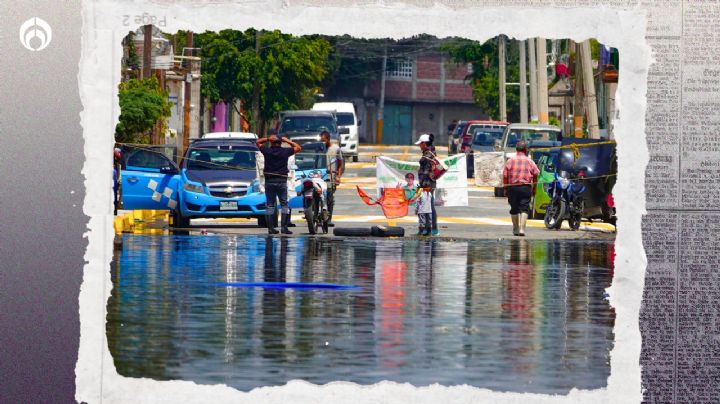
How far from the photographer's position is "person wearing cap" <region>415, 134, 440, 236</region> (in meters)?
25.0

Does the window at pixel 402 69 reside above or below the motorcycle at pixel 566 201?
above

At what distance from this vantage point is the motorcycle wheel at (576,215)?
27172 mm

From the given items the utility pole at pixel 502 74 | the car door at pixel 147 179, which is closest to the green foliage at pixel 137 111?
the car door at pixel 147 179

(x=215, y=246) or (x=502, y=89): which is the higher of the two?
(x=502, y=89)

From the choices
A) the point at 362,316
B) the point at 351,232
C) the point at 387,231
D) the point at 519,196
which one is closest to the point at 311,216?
the point at 351,232

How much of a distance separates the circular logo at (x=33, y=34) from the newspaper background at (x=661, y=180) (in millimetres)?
227

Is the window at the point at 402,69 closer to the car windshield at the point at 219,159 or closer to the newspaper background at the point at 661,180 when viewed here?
the car windshield at the point at 219,159

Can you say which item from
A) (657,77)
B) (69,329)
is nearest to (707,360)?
(657,77)

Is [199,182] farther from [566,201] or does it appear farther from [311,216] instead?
[566,201]

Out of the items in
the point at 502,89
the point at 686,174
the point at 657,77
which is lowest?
the point at 686,174

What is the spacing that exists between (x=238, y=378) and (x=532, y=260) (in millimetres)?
11238

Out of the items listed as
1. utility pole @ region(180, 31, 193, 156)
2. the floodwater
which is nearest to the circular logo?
the floodwater

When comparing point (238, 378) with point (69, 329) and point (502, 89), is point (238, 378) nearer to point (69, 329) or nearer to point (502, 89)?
point (69, 329)

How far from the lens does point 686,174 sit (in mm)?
7918
